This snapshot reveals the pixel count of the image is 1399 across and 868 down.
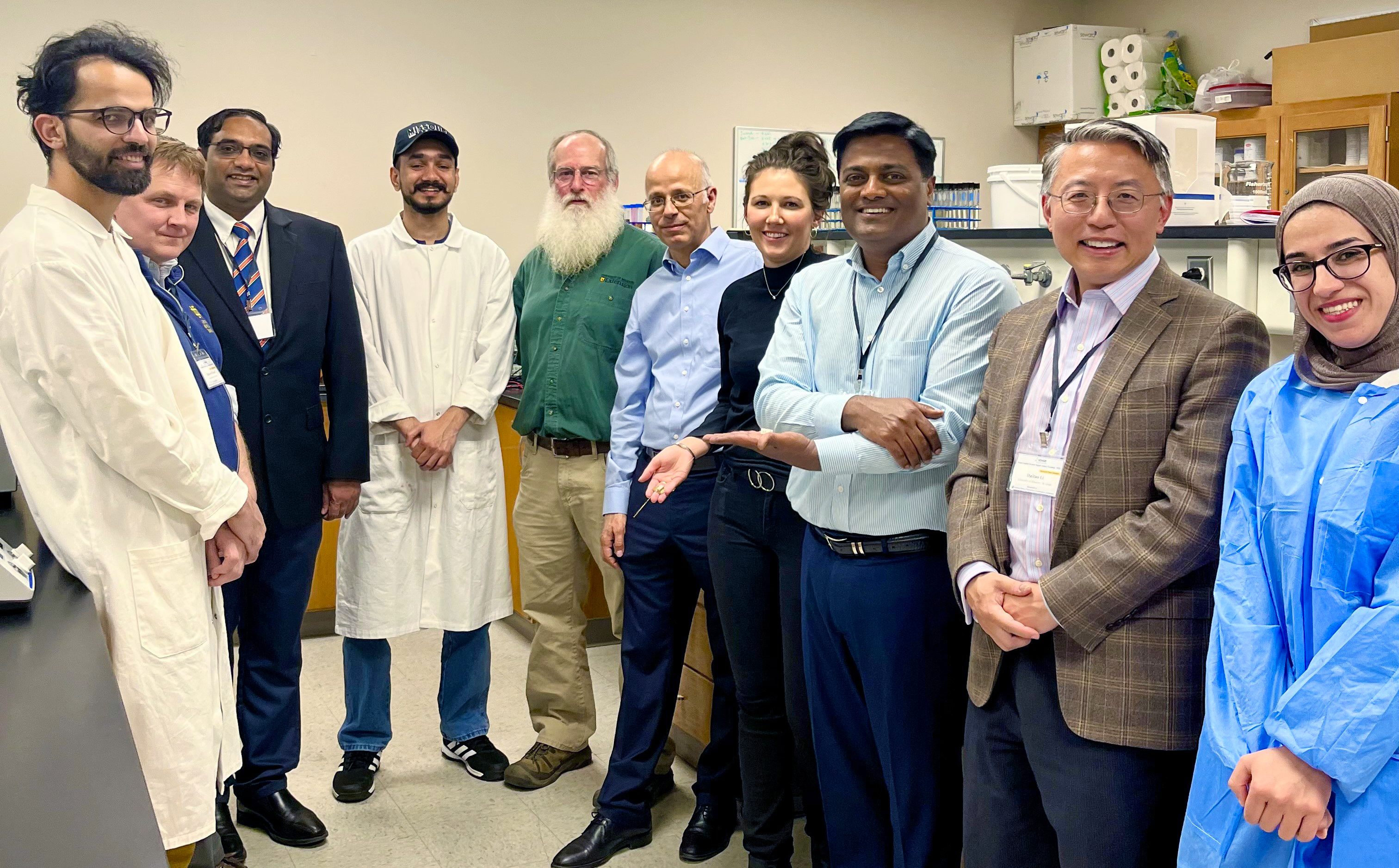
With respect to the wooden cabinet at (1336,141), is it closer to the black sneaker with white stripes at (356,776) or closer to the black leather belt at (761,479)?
the black leather belt at (761,479)

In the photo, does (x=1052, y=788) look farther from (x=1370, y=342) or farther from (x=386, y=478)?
(x=386, y=478)

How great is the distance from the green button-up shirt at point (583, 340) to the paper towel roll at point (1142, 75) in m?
4.88

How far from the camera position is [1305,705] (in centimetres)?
126

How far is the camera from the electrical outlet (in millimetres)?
3195

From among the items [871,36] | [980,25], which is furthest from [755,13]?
[980,25]

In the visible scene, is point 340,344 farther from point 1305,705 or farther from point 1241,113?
point 1241,113

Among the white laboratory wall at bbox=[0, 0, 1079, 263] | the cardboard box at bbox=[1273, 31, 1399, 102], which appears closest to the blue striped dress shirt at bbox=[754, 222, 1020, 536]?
the white laboratory wall at bbox=[0, 0, 1079, 263]

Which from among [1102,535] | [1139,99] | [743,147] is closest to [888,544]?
[1102,535]

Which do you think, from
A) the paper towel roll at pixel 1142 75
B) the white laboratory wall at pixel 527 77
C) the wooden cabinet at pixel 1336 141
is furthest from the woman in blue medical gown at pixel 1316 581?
the paper towel roll at pixel 1142 75

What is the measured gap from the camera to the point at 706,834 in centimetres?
266

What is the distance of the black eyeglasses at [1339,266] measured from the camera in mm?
1297

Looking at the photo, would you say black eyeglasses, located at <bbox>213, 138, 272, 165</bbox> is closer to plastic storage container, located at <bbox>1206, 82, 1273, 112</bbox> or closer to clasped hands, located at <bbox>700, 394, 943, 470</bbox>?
clasped hands, located at <bbox>700, 394, 943, 470</bbox>

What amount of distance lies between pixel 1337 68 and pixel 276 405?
5.37 m

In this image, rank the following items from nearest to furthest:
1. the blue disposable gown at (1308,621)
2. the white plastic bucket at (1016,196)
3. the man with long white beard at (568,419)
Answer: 1. the blue disposable gown at (1308,621)
2. the man with long white beard at (568,419)
3. the white plastic bucket at (1016,196)
